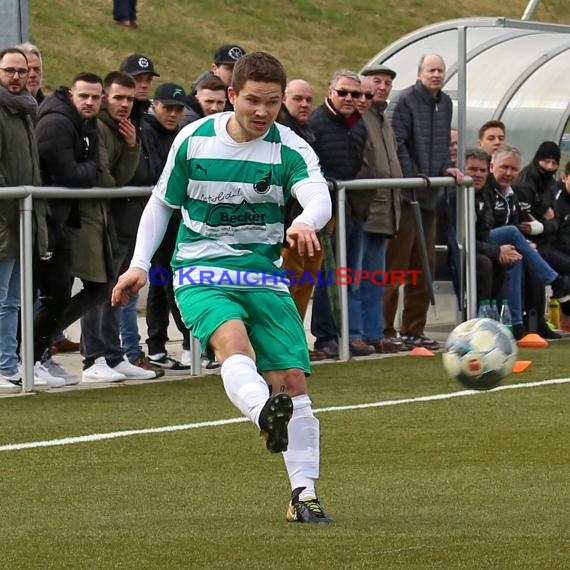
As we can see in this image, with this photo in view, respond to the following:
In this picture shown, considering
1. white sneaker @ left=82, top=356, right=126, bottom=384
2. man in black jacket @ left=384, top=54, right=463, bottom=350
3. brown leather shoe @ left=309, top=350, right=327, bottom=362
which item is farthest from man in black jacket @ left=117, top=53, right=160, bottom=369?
man in black jacket @ left=384, top=54, right=463, bottom=350

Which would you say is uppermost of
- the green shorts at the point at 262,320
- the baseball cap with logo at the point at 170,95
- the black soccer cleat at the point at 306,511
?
the baseball cap with logo at the point at 170,95

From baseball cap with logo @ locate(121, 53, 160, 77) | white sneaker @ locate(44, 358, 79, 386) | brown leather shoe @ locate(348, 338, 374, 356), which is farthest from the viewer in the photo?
brown leather shoe @ locate(348, 338, 374, 356)

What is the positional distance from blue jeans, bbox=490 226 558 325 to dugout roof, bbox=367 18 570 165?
2.58 m

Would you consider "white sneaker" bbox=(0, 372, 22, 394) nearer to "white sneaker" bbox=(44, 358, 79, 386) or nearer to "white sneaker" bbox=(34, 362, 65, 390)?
"white sneaker" bbox=(34, 362, 65, 390)

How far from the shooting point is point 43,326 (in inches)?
462

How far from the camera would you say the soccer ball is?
25.4 ft

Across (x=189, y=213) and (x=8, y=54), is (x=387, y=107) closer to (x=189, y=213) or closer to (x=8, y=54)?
(x=8, y=54)

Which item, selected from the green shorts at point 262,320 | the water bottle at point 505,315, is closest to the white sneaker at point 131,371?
the water bottle at point 505,315

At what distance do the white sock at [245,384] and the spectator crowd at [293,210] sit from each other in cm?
481

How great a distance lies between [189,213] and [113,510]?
1.38 m

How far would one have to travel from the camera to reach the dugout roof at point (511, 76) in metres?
18.0

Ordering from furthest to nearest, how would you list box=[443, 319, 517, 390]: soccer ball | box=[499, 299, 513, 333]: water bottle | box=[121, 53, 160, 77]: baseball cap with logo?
box=[499, 299, 513, 333]: water bottle
box=[121, 53, 160, 77]: baseball cap with logo
box=[443, 319, 517, 390]: soccer ball

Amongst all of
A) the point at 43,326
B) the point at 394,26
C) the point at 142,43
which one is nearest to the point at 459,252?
the point at 43,326

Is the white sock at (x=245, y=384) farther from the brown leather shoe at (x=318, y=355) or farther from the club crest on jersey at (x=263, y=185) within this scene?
the brown leather shoe at (x=318, y=355)
